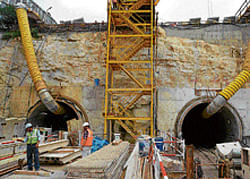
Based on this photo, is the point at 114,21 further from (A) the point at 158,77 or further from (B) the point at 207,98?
(B) the point at 207,98

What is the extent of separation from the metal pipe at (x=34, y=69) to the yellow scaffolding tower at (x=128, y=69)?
3.97m

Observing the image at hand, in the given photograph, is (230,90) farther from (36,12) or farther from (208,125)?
(36,12)

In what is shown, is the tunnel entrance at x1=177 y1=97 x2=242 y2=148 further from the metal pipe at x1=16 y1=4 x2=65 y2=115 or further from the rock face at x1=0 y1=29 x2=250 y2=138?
the metal pipe at x1=16 y1=4 x2=65 y2=115

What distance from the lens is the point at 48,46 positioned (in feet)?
55.8

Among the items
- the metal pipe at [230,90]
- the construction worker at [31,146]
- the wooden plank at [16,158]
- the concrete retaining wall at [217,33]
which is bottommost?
the wooden plank at [16,158]

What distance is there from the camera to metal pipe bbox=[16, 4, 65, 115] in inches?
552

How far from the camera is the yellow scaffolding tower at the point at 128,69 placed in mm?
13219

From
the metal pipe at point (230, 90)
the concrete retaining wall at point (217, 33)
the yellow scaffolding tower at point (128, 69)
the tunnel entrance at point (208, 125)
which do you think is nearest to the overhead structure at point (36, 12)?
the yellow scaffolding tower at point (128, 69)

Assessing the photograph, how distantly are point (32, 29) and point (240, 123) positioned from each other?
18.5m

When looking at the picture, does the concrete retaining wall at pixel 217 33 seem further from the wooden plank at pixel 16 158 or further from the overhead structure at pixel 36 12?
the wooden plank at pixel 16 158

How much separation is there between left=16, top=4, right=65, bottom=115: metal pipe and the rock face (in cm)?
157

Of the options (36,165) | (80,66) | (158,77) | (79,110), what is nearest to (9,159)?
(36,165)

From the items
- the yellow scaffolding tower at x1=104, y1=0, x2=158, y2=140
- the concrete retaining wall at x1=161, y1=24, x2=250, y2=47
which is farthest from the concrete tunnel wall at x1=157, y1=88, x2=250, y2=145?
the concrete retaining wall at x1=161, y1=24, x2=250, y2=47

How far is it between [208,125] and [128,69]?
12.7 metres
